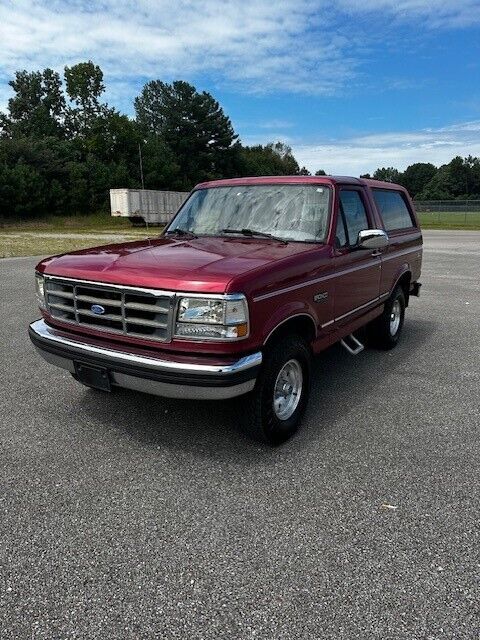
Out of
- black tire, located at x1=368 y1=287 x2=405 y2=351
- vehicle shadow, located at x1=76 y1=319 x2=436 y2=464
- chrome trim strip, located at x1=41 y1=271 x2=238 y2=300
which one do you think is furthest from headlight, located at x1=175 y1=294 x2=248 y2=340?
black tire, located at x1=368 y1=287 x2=405 y2=351

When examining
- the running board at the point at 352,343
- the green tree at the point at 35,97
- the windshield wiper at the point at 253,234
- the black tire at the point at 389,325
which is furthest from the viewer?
the green tree at the point at 35,97

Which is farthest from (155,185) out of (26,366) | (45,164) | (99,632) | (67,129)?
(99,632)

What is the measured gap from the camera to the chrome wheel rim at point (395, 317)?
6.03 m

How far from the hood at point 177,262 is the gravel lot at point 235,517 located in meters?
1.21

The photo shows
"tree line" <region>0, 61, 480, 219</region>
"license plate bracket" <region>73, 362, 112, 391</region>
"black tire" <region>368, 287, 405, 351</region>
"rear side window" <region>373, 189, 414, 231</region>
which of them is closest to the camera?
"license plate bracket" <region>73, 362, 112, 391</region>

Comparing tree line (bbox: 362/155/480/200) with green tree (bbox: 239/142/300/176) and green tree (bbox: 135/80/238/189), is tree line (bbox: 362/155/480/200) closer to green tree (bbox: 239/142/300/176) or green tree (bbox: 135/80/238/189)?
green tree (bbox: 239/142/300/176)

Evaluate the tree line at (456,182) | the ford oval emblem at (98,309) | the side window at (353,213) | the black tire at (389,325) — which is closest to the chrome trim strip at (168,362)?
the ford oval emblem at (98,309)

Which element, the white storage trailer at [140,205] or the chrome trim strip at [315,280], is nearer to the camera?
the chrome trim strip at [315,280]

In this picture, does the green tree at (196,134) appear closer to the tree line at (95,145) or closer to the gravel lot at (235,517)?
the tree line at (95,145)

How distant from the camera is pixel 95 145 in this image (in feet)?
175

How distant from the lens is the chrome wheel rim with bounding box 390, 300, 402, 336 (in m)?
6.03

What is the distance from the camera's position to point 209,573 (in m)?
2.34

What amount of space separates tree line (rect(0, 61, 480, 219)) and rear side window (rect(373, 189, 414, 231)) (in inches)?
1615

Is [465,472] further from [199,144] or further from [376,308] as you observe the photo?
[199,144]
